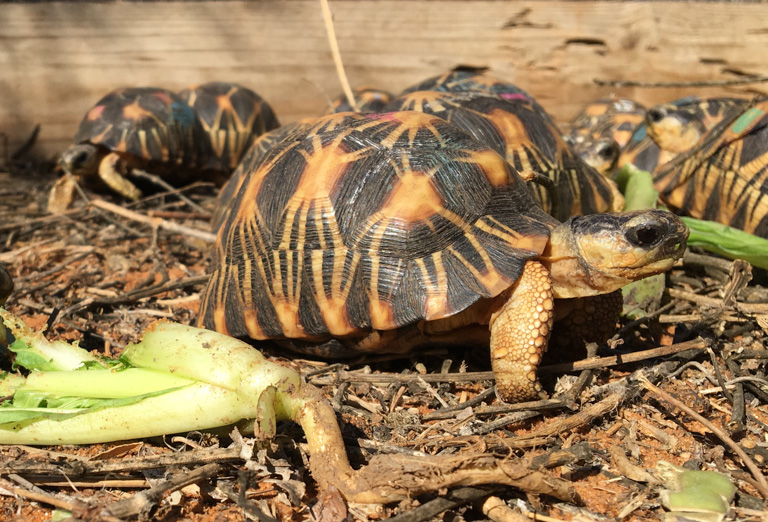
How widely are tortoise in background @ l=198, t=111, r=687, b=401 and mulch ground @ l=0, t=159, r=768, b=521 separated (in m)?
0.15

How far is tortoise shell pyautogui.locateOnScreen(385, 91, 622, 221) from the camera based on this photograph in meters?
2.75

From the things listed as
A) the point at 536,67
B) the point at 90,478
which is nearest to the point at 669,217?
the point at 90,478

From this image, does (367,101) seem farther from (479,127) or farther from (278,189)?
(278,189)

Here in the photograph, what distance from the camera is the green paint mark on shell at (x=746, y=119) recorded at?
318 cm

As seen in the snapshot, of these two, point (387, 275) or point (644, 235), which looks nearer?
point (644, 235)

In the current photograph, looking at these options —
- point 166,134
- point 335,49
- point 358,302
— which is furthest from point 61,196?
point 358,302

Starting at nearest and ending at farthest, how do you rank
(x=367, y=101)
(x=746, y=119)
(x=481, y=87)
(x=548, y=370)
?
1. (x=548, y=370)
2. (x=746, y=119)
3. (x=481, y=87)
4. (x=367, y=101)

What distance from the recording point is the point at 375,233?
2.08 metres

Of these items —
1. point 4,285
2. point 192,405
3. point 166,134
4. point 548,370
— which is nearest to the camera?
point 192,405

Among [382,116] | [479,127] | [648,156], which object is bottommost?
[648,156]

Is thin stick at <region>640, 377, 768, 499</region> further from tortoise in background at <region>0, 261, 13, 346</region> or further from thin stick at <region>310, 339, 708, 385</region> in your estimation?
tortoise in background at <region>0, 261, 13, 346</region>

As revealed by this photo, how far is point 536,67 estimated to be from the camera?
459cm

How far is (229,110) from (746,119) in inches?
135

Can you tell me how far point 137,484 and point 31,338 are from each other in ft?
2.12
